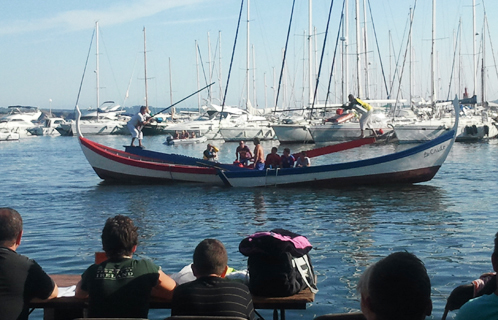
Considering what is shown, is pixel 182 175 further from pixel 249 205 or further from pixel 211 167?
pixel 249 205

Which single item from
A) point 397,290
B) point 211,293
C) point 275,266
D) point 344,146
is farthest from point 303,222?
point 397,290

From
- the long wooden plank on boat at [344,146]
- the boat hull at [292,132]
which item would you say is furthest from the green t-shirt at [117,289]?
the boat hull at [292,132]

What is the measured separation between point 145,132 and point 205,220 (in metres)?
64.2

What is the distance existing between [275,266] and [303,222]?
11035 millimetres

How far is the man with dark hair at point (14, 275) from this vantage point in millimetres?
4852

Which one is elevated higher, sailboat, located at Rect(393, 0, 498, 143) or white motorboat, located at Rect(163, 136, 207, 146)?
sailboat, located at Rect(393, 0, 498, 143)

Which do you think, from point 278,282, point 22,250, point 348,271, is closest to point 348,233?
point 348,271

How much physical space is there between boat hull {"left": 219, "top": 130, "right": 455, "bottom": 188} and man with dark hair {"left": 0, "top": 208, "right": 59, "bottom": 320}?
59.2ft

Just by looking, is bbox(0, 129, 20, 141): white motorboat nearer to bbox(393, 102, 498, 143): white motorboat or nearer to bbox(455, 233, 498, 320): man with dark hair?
bbox(393, 102, 498, 143): white motorboat

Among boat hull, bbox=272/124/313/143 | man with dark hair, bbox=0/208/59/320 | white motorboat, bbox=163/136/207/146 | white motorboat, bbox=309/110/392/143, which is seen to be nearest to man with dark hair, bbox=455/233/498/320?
man with dark hair, bbox=0/208/59/320

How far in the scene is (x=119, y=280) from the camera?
4836 millimetres

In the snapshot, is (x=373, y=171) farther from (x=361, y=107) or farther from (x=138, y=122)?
(x=138, y=122)

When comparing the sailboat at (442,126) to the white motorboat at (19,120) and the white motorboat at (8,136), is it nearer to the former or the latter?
the white motorboat at (8,136)

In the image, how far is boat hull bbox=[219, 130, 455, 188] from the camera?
22.4m
